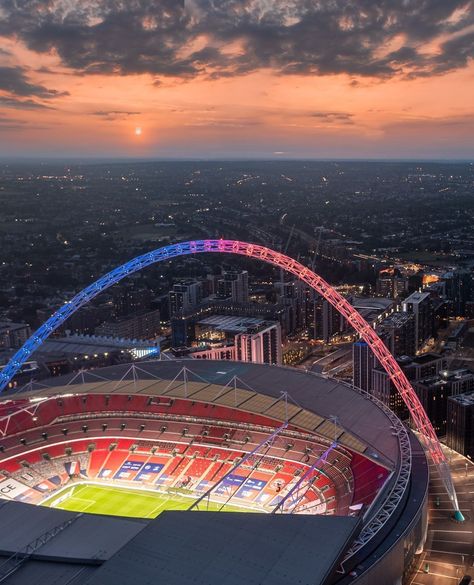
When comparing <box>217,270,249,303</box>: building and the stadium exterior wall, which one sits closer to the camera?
the stadium exterior wall

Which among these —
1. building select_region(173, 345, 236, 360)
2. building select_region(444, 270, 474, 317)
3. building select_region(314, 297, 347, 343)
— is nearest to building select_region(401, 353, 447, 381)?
building select_region(173, 345, 236, 360)

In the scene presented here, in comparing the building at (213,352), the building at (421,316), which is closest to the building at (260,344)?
the building at (213,352)

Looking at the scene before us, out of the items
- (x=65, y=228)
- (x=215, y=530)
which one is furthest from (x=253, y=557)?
(x=65, y=228)

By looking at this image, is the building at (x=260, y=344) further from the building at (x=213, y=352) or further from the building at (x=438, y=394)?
the building at (x=438, y=394)

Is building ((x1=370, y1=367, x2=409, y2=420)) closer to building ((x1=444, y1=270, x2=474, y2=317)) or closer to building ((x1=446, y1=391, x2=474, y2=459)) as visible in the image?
building ((x1=446, y1=391, x2=474, y2=459))

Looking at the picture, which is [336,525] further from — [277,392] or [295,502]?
[277,392]
